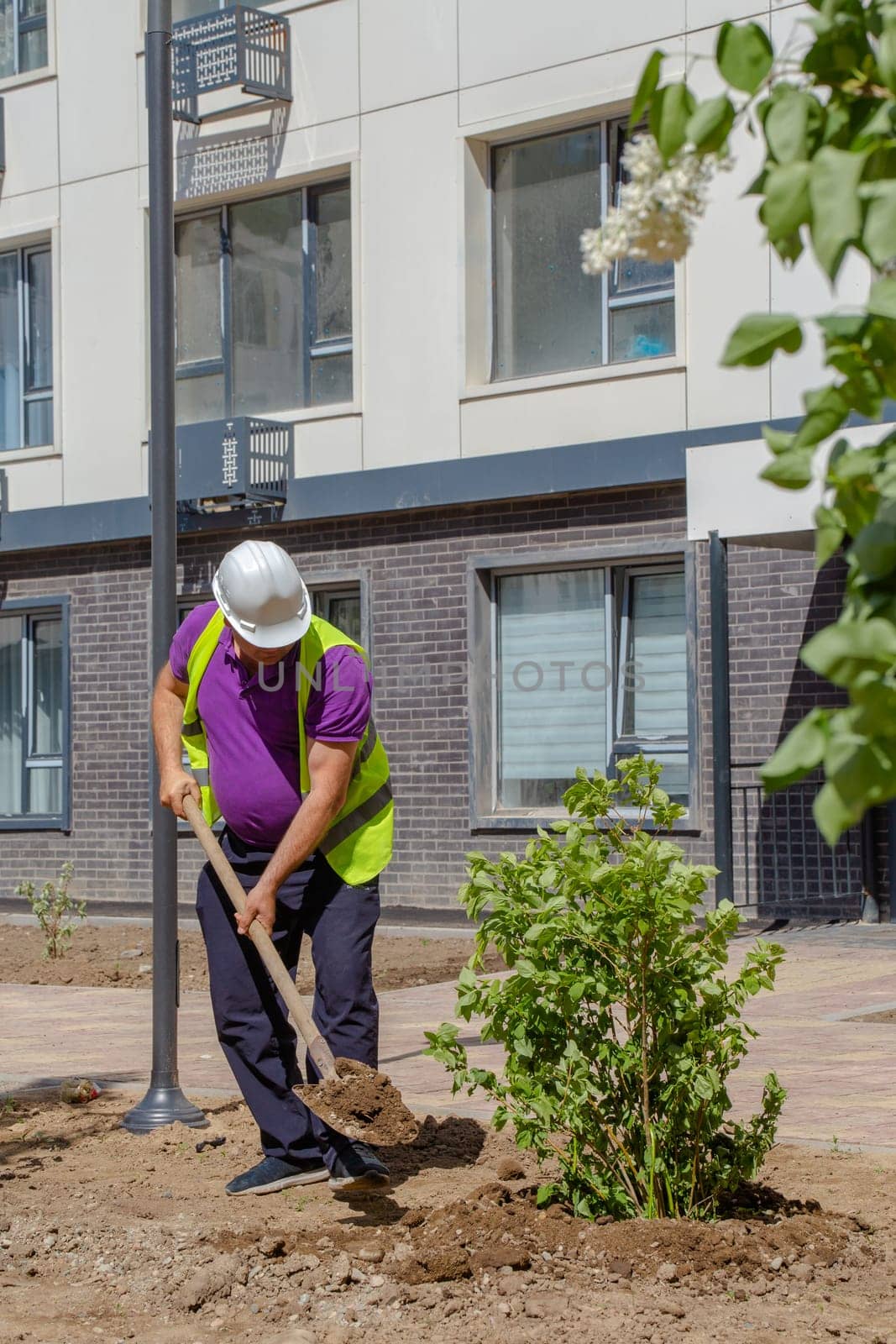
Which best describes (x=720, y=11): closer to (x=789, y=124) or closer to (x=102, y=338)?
(x=102, y=338)

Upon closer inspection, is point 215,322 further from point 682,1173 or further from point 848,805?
point 848,805

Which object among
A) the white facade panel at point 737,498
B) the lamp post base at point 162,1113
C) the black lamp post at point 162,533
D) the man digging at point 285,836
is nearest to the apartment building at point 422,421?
the white facade panel at point 737,498

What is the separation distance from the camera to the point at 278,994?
18.2 feet

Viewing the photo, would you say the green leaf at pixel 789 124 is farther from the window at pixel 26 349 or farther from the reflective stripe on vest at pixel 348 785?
the window at pixel 26 349

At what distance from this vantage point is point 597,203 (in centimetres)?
1510

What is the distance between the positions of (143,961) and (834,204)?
1119 centimetres

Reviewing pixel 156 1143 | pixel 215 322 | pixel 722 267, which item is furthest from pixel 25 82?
pixel 156 1143

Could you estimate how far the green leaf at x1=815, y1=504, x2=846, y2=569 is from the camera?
182 cm

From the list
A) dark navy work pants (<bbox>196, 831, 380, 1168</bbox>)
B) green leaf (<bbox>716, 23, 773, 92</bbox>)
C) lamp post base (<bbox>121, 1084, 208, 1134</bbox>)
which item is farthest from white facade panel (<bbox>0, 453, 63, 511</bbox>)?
green leaf (<bbox>716, 23, 773, 92</bbox>)

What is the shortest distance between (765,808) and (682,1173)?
9587mm

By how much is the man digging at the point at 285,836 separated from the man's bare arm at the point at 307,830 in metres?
0.01

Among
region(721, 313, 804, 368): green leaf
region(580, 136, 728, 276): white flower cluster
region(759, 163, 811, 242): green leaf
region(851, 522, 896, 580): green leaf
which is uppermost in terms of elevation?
region(580, 136, 728, 276): white flower cluster

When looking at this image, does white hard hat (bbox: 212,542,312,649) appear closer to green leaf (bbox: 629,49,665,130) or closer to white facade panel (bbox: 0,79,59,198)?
green leaf (bbox: 629,49,665,130)

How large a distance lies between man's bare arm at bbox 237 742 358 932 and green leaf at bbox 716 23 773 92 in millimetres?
3570
